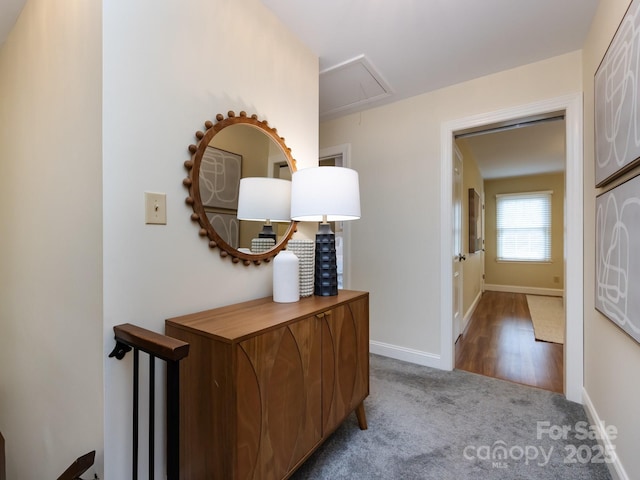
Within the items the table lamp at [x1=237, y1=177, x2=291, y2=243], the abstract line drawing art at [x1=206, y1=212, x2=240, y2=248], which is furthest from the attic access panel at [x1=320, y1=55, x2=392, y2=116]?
the abstract line drawing art at [x1=206, y1=212, x2=240, y2=248]

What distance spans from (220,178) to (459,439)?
1898mm

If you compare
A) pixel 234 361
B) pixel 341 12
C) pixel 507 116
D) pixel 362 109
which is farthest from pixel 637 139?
pixel 362 109

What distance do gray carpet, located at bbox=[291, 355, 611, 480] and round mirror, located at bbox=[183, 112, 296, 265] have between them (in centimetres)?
113

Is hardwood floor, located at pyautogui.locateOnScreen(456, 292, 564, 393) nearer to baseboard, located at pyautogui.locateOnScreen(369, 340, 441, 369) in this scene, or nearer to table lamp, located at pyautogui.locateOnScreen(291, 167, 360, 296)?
baseboard, located at pyautogui.locateOnScreen(369, 340, 441, 369)

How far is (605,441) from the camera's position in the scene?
147 centimetres

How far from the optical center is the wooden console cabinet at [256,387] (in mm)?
975

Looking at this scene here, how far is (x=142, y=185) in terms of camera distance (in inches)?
44.2

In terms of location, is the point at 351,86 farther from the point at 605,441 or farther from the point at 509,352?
the point at 509,352

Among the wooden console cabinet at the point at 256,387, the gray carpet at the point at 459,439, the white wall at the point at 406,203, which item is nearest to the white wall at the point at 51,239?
the wooden console cabinet at the point at 256,387

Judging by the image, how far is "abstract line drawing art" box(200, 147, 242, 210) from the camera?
133 centimetres

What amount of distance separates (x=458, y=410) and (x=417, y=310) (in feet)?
2.87

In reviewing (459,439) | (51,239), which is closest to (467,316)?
(459,439)

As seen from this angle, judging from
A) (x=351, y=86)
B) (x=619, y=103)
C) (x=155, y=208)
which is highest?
(x=351, y=86)

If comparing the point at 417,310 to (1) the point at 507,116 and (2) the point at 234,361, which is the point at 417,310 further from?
(2) the point at 234,361
